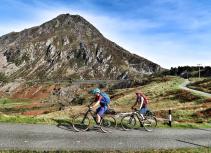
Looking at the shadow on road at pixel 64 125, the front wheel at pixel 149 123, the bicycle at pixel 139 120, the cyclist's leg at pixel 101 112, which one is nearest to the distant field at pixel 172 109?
the shadow on road at pixel 64 125

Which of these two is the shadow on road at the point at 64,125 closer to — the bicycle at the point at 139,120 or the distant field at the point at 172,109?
the distant field at the point at 172,109

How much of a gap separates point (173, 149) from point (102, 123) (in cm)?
607

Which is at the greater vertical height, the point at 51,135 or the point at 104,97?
the point at 104,97

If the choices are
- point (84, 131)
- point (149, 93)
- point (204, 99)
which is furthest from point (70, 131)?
point (149, 93)

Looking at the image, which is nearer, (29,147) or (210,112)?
(29,147)

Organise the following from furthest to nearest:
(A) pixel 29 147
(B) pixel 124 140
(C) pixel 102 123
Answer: (C) pixel 102 123 → (B) pixel 124 140 → (A) pixel 29 147

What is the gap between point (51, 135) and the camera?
21.7 meters

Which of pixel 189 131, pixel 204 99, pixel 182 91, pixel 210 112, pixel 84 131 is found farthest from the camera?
pixel 182 91

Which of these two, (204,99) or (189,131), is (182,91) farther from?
(189,131)

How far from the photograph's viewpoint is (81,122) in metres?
24.1

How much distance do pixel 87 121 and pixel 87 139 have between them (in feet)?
8.38

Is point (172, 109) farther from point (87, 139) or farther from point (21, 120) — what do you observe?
point (87, 139)

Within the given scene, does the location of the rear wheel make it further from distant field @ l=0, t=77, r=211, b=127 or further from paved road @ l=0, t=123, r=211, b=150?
distant field @ l=0, t=77, r=211, b=127

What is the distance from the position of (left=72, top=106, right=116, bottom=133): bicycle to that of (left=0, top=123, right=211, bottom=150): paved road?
457 mm
